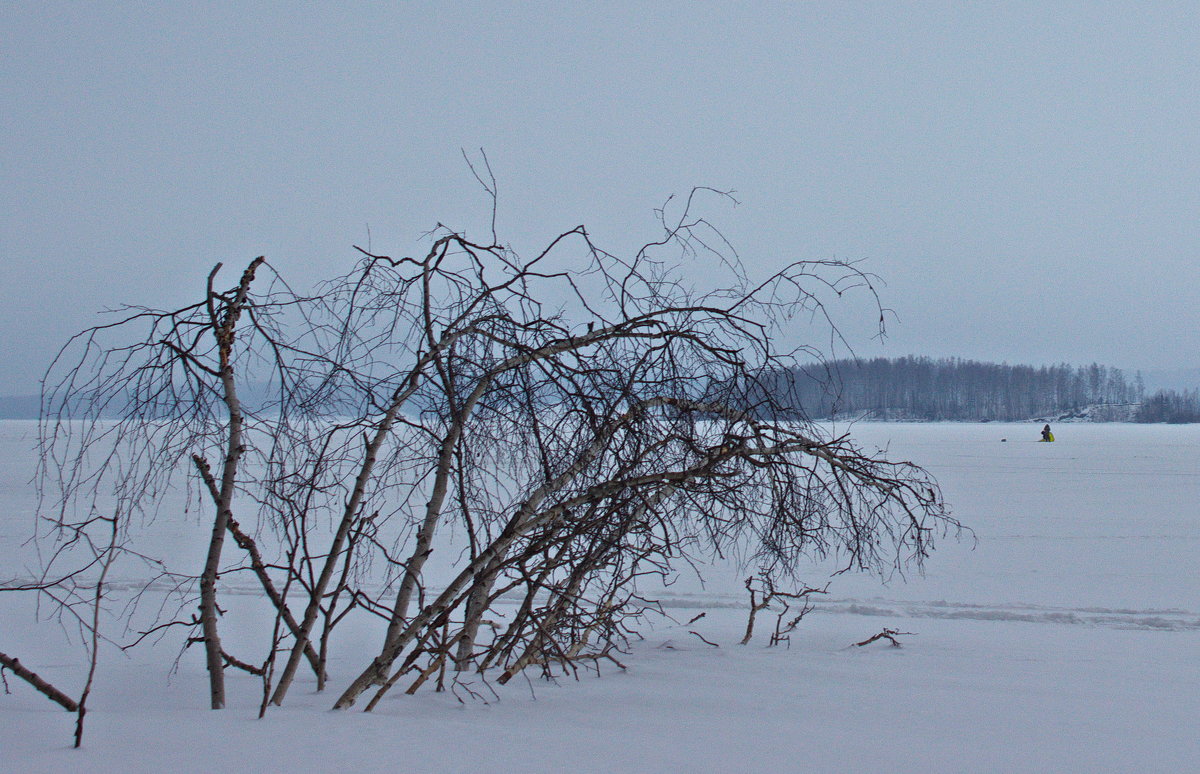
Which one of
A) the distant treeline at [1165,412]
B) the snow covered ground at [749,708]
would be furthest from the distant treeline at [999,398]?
the snow covered ground at [749,708]

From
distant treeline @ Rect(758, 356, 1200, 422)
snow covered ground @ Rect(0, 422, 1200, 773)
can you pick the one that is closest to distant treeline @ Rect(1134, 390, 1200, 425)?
distant treeline @ Rect(758, 356, 1200, 422)

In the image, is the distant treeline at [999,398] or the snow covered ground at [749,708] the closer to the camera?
the snow covered ground at [749,708]

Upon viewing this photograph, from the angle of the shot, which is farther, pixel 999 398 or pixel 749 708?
pixel 999 398

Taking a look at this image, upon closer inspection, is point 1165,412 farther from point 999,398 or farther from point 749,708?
point 749,708

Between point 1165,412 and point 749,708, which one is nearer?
point 749,708

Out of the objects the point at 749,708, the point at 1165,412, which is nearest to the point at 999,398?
the point at 1165,412

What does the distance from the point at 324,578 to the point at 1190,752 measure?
3.22 m

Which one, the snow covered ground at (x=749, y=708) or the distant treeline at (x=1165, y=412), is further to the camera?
the distant treeline at (x=1165, y=412)

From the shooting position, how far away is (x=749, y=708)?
3504 millimetres

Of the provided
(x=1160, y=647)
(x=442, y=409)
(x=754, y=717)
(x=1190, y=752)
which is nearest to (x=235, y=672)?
(x=442, y=409)

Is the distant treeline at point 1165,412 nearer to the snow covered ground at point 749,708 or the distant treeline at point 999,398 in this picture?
the distant treeline at point 999,398

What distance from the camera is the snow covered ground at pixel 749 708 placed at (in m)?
2.74

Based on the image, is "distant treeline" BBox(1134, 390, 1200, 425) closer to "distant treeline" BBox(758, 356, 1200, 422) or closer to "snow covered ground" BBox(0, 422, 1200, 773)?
"distant treeline" BBox(758, 356, 1200, 422)

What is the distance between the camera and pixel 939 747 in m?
2.97
